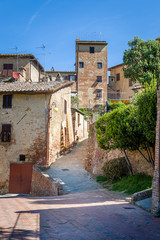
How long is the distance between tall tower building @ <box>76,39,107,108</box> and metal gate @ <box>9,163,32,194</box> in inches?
903

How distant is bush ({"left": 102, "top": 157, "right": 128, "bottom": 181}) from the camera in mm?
14641

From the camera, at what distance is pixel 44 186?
15836mm

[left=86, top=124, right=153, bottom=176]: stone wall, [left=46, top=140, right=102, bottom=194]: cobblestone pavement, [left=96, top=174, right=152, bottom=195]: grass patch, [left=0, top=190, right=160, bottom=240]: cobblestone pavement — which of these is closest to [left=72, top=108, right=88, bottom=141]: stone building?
[left=46, top=140, right=102, bottom=194]: cobblestone pavement

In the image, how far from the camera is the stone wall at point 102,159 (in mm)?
13547

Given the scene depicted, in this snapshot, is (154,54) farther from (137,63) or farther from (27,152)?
(27,152)

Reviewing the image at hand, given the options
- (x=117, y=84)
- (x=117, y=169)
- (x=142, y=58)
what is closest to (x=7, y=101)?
(x=117, y=169)

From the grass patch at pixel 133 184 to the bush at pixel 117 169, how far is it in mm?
588

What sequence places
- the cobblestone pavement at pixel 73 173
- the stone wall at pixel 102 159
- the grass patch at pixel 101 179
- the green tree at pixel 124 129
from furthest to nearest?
1. the grass patch at pixel 101 179
2. the cobblestone pavement at pixel 73 173
3. the stone wall at pixel 102 159
4. the green tree at pixel 124 129

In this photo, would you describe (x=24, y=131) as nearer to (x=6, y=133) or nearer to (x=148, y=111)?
(x=6, y=133)

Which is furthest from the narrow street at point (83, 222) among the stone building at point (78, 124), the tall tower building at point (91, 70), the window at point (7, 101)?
the tall tower building at point (91, 70)

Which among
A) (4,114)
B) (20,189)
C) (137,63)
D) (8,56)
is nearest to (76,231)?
(20,189)

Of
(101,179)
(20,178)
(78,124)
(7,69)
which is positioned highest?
(7,69)

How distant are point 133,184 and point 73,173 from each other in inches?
258

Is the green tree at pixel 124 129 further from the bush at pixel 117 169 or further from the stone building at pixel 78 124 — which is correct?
the stone building at pixel 78 124
